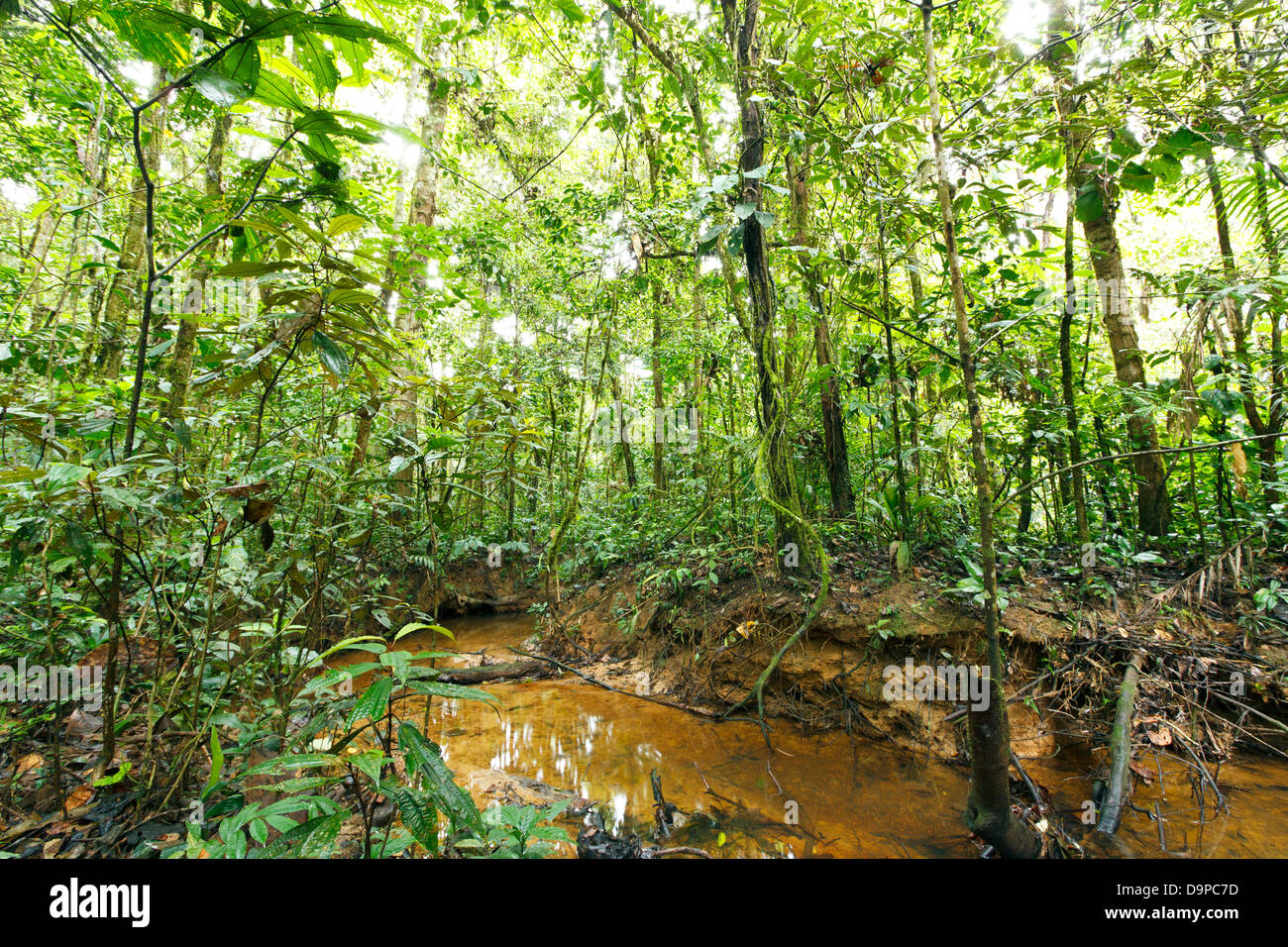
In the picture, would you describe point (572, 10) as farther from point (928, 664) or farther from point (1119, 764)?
point (1119, 764)

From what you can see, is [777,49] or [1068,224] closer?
[1068,224]

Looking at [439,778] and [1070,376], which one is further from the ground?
[1070,376]

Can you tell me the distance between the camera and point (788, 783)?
9.55ft

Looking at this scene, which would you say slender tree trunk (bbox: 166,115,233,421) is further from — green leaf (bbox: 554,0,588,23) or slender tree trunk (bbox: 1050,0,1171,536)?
slender tree trunk (bbox: 1050,0,1171,536)

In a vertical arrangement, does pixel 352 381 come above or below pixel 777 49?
below

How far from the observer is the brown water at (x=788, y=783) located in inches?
92.1

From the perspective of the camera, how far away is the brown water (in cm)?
234

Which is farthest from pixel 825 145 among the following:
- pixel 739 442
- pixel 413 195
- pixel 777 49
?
pixel 413 195

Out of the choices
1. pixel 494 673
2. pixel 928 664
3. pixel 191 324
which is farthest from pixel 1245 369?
pixel 494 673

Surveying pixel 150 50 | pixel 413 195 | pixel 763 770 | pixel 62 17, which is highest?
pixel 413 195

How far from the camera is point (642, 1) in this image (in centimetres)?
320

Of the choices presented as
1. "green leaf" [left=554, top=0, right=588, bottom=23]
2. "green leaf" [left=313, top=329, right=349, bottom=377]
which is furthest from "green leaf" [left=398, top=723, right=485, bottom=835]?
"green leaf" [left=554, top=0, right=588, bottom=23]
